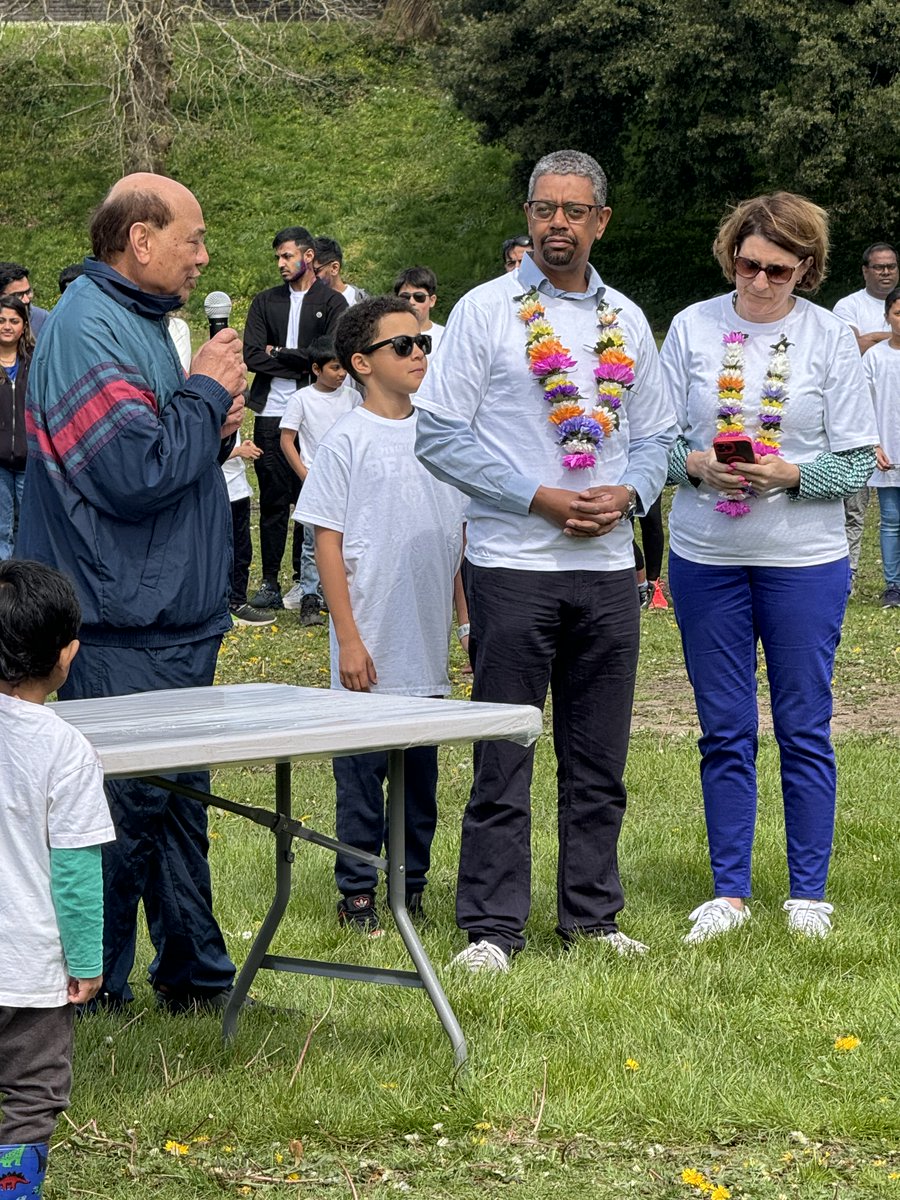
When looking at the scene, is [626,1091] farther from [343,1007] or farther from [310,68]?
[310,68]

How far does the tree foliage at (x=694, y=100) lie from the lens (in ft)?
86.3

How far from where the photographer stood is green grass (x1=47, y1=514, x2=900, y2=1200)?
151 inches

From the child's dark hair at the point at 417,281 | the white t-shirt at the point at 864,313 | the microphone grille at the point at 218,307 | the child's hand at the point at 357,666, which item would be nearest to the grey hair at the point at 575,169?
the microphone grille at the point at 218,307

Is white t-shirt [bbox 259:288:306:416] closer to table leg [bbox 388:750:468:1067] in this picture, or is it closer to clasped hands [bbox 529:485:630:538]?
clasped hands [bbox 529:485:630:538]

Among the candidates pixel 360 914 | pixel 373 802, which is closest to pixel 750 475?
pixel 373 802

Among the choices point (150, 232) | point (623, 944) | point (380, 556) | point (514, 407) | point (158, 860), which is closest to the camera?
point (150, 232)

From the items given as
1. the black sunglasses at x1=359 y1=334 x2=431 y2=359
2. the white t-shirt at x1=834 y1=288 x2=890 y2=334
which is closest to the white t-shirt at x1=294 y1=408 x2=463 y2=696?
the black sunglasses at x1=359 y1=334 x2=431 y2=359

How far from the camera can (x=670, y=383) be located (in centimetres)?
583

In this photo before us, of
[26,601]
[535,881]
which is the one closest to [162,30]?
[535,881]

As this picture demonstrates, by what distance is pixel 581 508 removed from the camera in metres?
5.10

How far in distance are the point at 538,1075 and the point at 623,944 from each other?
117 cm

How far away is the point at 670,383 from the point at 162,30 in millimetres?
26972

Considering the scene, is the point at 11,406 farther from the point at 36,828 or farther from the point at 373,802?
the point at 36,828

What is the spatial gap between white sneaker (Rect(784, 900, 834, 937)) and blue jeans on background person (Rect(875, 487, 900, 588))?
7.62 m
